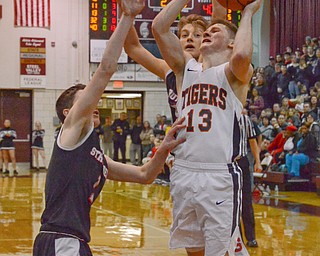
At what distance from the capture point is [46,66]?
2200cm

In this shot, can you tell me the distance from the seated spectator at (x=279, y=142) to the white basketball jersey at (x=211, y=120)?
1160cm

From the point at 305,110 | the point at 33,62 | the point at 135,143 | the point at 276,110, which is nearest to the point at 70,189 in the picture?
the point at 305,110

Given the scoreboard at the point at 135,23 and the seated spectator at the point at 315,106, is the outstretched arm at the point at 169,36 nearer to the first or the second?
the seated spectator at the point at 315,106

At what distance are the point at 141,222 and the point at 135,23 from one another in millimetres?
11396

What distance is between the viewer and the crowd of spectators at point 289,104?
1512cm

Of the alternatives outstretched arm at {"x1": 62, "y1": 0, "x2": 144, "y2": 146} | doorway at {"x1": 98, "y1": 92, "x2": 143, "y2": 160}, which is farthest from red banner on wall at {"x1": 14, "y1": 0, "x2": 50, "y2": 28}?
outstretched arm at {"x1": 62, "y1": 0, "x2": 144, "y2": 146}

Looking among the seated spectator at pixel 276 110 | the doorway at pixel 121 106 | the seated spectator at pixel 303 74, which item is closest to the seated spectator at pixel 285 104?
the seated spectator at pixel 276 110

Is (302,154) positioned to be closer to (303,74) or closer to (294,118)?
(294,118)

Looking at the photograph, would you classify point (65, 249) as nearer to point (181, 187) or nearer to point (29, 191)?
point (181, 187)

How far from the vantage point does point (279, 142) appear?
15.8 m

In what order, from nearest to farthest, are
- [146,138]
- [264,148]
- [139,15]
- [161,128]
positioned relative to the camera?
[264,148] < [161,128] < [139,15] < [146,138]

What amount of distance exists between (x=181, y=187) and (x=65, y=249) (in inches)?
34.4

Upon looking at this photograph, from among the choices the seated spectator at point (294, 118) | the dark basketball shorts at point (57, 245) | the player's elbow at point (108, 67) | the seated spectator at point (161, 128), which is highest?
the player's elbow at point (108, 67)

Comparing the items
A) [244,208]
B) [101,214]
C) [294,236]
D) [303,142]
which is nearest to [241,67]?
[244,208]
